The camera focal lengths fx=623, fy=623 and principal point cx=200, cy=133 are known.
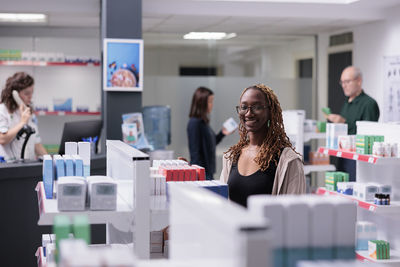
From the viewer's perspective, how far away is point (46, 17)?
8180 millimetres

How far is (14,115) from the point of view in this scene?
5508 mm

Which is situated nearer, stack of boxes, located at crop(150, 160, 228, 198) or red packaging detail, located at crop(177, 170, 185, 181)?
stack of boxes, located at crop(150, 160, 228, 198)

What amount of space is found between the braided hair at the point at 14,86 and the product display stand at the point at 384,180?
280cm

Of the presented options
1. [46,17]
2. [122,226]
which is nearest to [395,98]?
[46,17]

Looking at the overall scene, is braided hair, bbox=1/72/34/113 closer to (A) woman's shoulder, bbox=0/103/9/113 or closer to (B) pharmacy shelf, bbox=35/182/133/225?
(A) woman's shoulder, bbox=0/103/9/113

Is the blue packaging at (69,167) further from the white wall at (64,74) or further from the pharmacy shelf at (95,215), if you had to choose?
the white wall at (64,74)

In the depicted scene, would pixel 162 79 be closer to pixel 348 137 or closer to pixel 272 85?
pixel 272 85

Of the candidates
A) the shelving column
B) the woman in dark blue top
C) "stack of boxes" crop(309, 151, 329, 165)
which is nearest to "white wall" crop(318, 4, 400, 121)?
"stack of boxes" crop(309, 151, 329, 165)

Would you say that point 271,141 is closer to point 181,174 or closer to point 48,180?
point 181,174

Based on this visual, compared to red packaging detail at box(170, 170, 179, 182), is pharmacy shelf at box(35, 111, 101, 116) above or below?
above

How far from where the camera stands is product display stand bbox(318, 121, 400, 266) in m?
4.88

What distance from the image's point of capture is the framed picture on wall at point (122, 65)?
6.34 meters

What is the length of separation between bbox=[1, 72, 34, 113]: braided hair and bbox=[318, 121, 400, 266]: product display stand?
110 inches

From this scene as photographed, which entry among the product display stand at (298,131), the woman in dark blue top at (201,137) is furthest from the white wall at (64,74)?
the product display stand at (298,131)
